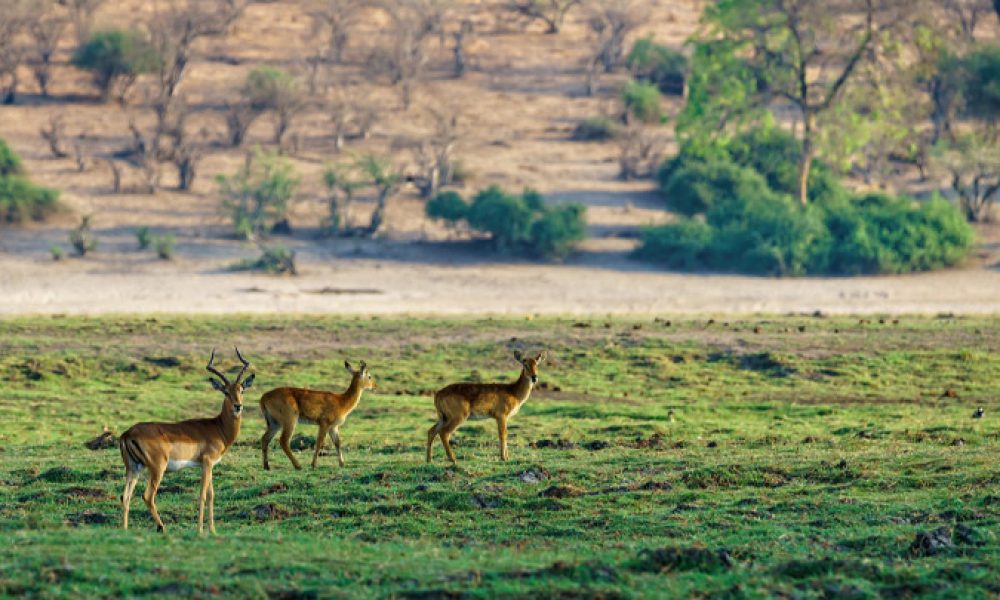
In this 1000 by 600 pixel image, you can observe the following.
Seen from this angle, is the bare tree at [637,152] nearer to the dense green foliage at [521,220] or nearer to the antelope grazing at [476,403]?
the dense green foliage at [521,220]

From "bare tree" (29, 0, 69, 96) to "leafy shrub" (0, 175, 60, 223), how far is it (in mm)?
11337

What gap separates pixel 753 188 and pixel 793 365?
16.9 m

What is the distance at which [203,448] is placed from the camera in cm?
1116

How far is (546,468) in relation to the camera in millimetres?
13891

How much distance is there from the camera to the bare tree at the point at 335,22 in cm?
5119

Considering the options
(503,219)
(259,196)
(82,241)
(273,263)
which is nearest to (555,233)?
(503,219)

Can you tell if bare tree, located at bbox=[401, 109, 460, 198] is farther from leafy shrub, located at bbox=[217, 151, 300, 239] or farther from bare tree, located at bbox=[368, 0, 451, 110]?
bare tree, located at bbox=[368, 0, 451, 110]

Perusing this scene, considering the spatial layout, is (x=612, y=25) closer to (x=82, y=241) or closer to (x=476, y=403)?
(x=82, y=241)

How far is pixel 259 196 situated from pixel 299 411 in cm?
2196

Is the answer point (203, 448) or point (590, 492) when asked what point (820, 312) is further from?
point (203, 448)

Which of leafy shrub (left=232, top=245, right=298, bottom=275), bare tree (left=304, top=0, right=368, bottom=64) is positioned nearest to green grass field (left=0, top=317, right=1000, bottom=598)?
leafy shrub (left=232, top=245, right=298, bottom=275)

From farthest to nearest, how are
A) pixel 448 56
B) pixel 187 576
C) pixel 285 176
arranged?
pixel 448 56 → pixel 285 176 → pixel 187 576

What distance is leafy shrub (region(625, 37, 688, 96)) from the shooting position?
51.3 meters

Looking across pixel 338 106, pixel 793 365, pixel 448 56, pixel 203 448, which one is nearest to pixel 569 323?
pixel 793 365
